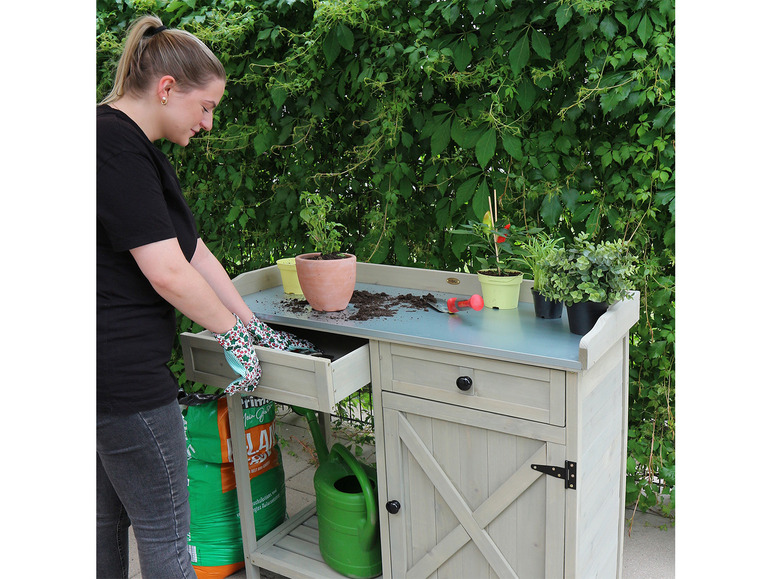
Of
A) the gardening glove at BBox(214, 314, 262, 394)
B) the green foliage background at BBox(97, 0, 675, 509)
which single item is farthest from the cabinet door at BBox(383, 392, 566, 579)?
the green foliage background at BBox(97, 0, 675, 509)

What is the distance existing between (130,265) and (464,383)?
84 centimetres

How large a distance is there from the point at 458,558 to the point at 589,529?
365 millimetres

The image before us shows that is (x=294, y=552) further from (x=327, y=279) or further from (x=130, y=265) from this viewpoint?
(x=130, y=265)

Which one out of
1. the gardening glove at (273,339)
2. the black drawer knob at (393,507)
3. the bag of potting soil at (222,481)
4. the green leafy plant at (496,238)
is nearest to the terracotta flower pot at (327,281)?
the gardening glove at (273,339)

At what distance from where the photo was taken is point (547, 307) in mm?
1943

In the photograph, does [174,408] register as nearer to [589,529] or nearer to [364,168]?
[589,529]

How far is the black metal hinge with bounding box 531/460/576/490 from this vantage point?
1.70m

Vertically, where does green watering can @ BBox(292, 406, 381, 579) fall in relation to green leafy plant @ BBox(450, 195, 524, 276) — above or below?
below

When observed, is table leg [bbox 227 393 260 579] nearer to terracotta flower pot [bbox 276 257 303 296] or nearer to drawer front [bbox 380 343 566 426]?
terracotta flower pot [bbox 276 257 303 296]

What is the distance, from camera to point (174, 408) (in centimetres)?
162

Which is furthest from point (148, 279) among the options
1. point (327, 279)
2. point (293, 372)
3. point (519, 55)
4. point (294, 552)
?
point (519, 55)

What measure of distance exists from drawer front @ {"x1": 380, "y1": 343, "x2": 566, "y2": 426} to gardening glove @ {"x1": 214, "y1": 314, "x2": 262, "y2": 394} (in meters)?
0.35

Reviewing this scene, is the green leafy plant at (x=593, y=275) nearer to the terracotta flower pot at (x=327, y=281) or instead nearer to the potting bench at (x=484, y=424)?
the potting bench at (x=484, y=424)

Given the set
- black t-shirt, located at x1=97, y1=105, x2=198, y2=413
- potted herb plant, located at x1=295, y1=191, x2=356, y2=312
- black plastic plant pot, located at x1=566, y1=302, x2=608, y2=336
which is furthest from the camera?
potted herb plant, located at x1=295, y1=191, x2=356, y2=312
